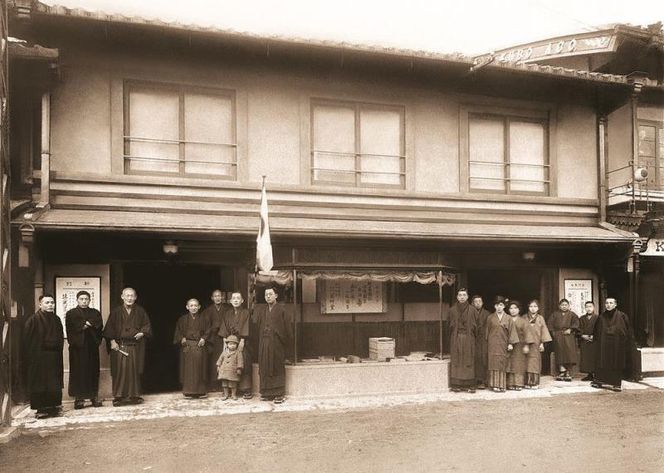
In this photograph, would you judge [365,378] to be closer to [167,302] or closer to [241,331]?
[241,331]

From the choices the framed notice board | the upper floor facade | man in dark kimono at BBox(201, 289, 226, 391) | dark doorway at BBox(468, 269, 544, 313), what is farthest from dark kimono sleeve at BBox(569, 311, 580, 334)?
the framed notice board

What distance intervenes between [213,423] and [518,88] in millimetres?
8681

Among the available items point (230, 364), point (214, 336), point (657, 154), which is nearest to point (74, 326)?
point (214, 336)

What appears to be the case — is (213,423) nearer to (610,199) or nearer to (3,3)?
(3,3)

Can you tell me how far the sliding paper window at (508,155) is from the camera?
1171 cm

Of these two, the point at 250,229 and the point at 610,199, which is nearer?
the point at 250,229

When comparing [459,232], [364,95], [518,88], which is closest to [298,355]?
[459,232]

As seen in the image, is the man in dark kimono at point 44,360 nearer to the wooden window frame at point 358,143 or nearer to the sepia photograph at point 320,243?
the sepia photograph at point 320,243

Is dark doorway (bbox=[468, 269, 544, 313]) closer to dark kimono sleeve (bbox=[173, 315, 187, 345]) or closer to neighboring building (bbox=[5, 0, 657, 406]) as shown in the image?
neighboring building (bbox=[5, 0, 657, 406])

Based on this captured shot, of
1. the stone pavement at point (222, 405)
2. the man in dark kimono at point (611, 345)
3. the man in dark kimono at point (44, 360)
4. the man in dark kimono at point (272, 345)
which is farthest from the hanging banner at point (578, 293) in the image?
the man in dark kimono at point (44, 360)

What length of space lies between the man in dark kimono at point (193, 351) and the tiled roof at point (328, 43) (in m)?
4.55

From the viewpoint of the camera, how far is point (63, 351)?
9.31 meters

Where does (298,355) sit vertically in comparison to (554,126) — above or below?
below

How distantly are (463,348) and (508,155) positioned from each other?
13.6ft
